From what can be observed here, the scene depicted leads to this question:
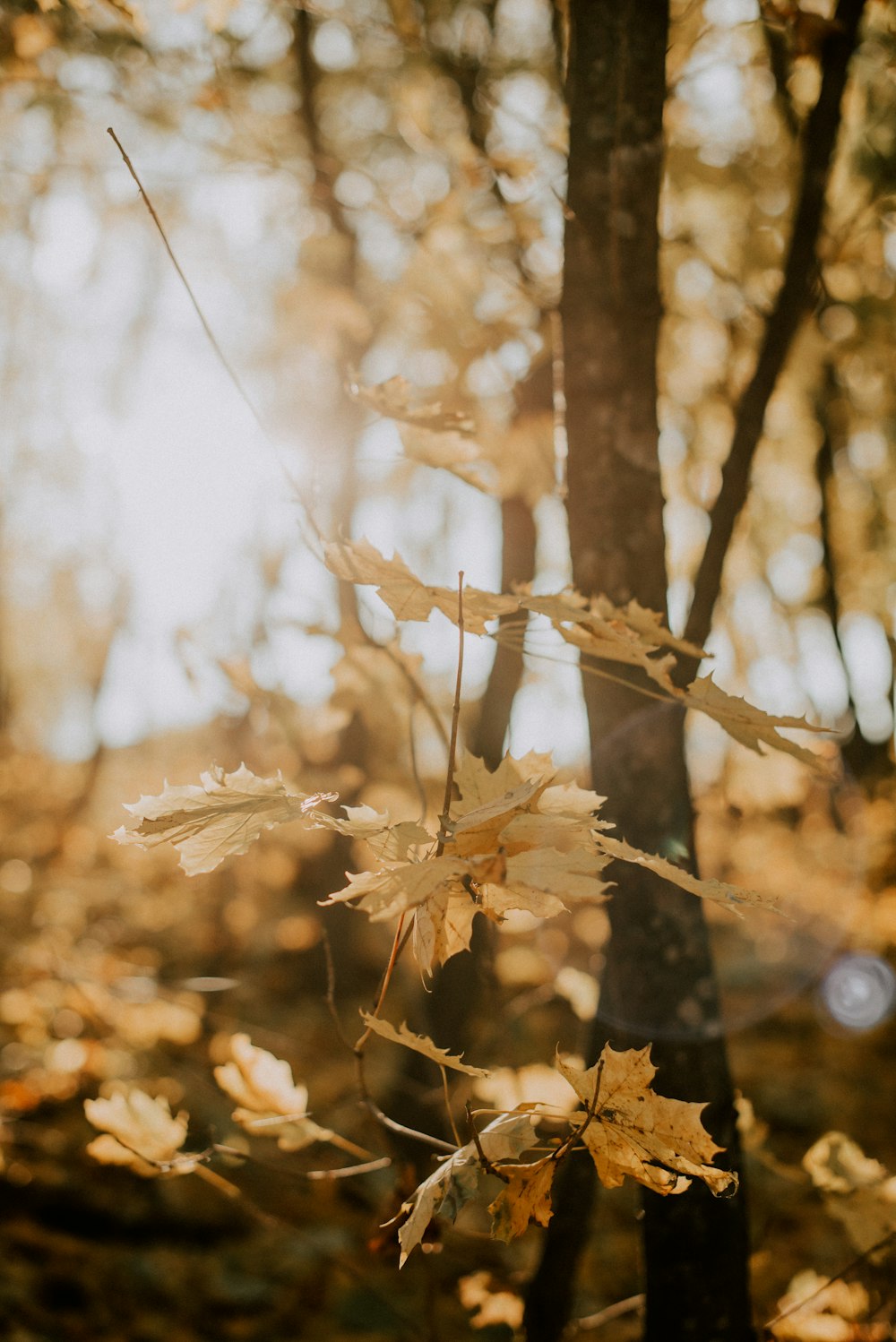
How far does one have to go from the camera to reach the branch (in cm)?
Answer: 146

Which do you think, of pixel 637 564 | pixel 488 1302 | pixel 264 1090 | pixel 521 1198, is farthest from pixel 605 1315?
pixel 637 564

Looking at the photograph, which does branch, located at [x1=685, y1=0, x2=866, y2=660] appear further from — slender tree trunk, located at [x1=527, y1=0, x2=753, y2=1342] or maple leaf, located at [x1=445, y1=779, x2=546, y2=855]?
maple leaf, located at [x1=445, y1=779, x2=546, y2=855]

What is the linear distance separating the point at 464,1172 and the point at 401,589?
62cm

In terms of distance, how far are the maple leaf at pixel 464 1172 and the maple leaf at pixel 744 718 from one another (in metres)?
0.49

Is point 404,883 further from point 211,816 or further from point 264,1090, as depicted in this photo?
point 264,1090

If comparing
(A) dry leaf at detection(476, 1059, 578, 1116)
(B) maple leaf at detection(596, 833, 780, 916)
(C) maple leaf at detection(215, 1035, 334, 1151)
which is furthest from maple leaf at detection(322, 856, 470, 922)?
(A) dry leaf at detection(476, 1059, 578, 1116)

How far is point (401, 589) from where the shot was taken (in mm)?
895

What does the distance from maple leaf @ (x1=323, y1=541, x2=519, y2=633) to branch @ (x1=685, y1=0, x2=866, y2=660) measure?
0.69 m

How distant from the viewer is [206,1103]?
3.55m

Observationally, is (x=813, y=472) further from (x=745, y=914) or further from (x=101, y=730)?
(x=101, y=730)

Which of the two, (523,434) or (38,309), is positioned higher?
(38,309)

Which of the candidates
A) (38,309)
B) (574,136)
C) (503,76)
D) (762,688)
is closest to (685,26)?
(574,136)

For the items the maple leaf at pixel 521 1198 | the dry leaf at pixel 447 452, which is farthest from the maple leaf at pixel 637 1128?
the dry leaf at pixel 447 452

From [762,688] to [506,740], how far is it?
3126mm
